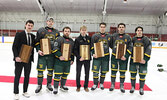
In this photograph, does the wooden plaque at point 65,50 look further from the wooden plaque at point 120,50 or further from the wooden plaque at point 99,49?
the wooden plaque at point 120,50

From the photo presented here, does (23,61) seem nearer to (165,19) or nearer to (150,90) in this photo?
(150,90)

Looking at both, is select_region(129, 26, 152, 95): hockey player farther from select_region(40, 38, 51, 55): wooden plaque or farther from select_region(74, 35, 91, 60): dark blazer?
select_region(40, 38, 51, 55): wooden plaque

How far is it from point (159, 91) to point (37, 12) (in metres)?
17.3

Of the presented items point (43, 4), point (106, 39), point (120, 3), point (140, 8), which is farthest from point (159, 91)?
point (43, 4)

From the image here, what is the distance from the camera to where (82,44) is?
10.4 feet

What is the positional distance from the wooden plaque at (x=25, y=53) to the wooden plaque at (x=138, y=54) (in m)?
2.25

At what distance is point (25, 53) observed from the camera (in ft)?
8.55

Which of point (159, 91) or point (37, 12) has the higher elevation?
point (37, 12)

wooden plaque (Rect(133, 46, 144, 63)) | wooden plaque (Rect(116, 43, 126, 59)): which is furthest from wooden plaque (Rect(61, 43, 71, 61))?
wooden plaque (Rect(133, 46, 144, 63))

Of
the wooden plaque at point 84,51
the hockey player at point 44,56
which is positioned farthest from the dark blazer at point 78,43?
the hockey player at point 44,56

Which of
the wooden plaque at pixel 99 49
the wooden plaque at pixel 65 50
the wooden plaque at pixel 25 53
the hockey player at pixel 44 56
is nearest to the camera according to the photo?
the wooden plaque at pixel 25 53

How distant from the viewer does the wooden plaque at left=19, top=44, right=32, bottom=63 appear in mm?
2580

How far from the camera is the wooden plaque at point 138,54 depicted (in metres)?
3.01

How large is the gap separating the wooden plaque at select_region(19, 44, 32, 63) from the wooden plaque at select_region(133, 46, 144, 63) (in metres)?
2.25
